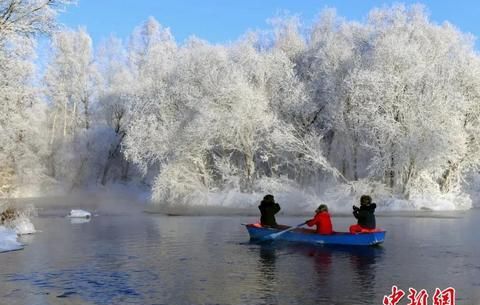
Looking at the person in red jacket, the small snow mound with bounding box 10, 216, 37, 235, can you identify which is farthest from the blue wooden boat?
the small snow mound with bounding box 10, 216, 37, 235

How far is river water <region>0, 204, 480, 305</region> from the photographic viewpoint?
1385 cm

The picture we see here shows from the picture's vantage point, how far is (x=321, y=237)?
2294cm

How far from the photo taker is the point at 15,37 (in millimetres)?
22062

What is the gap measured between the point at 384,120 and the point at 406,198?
580 cm

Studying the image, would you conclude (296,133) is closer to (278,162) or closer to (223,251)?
(278,162)

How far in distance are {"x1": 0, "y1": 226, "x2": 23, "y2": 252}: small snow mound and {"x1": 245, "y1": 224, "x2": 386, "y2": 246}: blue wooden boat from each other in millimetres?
8486

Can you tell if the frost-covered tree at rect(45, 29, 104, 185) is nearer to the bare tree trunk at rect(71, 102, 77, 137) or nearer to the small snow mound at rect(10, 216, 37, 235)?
the bare tree trunk at rect(71, 102, 77, 137)

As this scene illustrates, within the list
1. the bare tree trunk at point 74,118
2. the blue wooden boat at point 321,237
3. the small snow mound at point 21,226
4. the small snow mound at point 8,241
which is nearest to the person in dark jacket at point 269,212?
the blue wooden boat at point 321,237

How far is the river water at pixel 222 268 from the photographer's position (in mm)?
13852

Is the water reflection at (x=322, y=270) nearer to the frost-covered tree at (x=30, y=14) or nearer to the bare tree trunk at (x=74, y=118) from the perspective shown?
the frost-covered tree at (x=30, y=14)

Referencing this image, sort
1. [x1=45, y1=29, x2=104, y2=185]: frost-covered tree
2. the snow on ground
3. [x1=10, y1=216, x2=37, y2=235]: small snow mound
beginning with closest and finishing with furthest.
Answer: [x1=10, y1=216, x2=37, y2=235]: small snow mound, the snow on ground, [x1=45, y1=29, x2=104, y2=185]: frost-covered tree

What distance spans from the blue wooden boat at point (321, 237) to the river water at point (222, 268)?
0.44 m

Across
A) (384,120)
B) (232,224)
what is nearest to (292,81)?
(384,120)

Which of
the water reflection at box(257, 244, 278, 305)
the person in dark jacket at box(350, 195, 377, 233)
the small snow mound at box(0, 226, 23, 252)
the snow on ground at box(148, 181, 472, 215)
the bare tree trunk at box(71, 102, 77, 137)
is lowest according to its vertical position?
the water reflection at box(257, 244, 278, 305)
